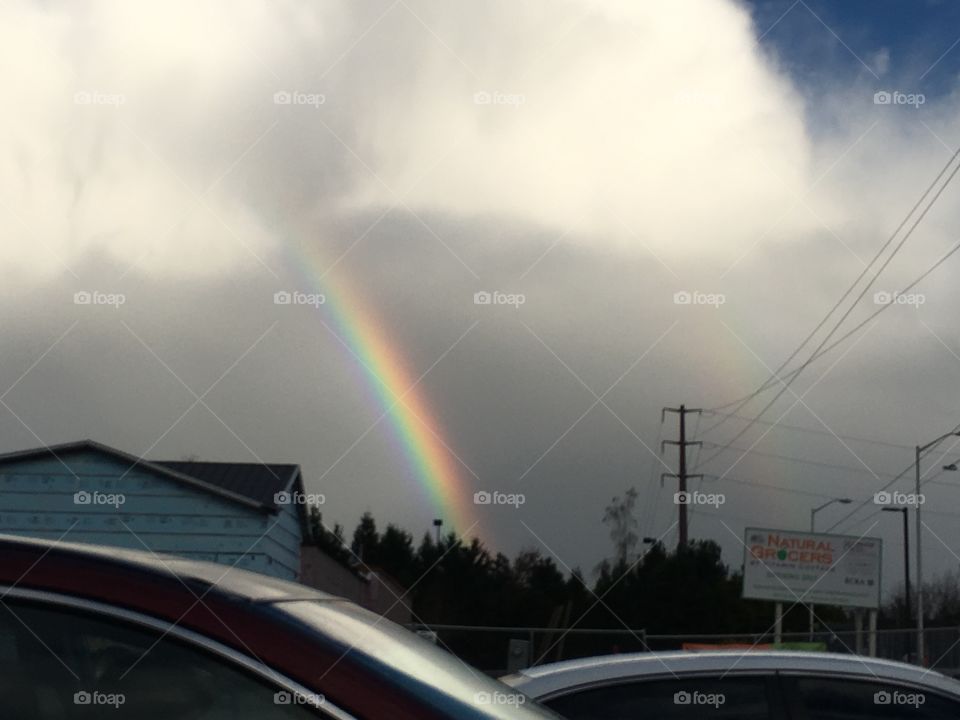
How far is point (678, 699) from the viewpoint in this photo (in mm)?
5320

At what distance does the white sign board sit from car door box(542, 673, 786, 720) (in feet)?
164

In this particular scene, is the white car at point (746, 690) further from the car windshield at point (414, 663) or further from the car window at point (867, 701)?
the car windshield at point (414, 663)

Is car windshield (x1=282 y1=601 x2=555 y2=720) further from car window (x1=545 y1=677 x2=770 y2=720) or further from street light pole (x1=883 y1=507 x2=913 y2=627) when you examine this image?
street light pole (x1=883 y1=507 x2=913 y2=627)

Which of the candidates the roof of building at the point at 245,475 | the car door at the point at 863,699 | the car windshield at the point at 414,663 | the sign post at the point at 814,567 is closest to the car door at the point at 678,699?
the car door at the point at 863,699

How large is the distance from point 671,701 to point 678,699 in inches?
1.2

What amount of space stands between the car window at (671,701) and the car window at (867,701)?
0.61 feet

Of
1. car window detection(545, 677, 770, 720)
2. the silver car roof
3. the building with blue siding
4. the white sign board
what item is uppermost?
the white sign board

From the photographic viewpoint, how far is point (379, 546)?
321 feet

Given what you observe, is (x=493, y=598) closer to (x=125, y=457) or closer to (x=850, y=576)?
(x=850, y=576)

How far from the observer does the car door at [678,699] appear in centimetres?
530

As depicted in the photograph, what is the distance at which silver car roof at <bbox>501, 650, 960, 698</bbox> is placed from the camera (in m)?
5.39

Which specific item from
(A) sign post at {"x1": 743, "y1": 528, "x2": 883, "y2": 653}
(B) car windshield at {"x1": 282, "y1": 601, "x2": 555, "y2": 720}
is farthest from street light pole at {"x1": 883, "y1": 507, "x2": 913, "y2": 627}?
(B) car windshield at {"x1": 282, "y1": 601, "x2": 555, "y2": 720}

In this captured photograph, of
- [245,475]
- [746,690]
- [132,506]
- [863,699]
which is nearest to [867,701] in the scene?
[863,699]

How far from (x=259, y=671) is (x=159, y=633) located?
0.66 ft
